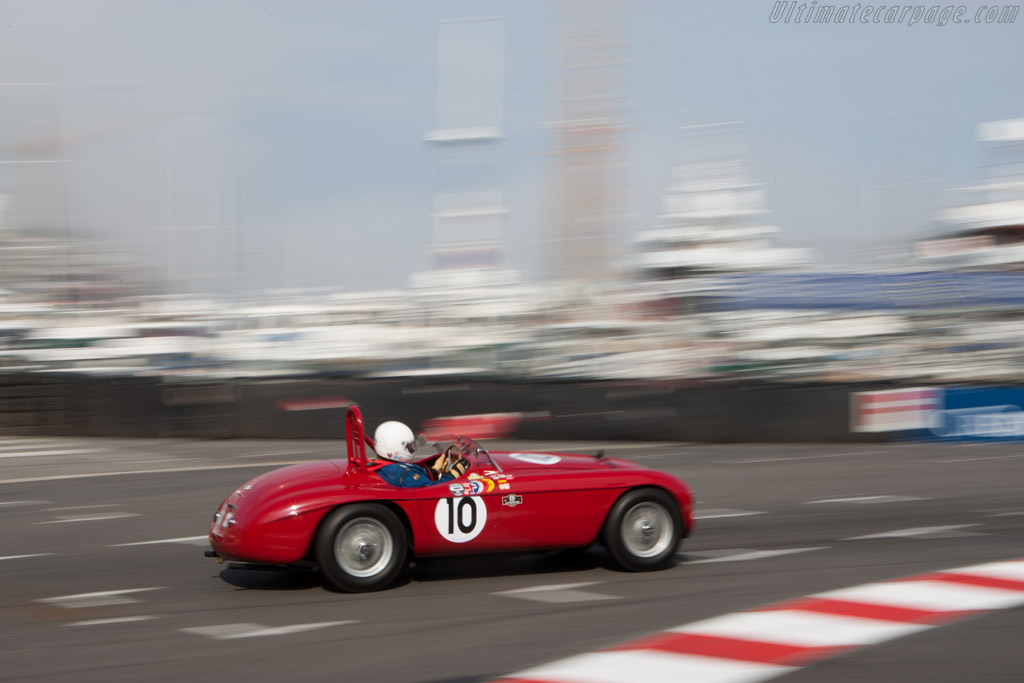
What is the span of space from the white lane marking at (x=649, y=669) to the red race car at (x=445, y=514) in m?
1.58

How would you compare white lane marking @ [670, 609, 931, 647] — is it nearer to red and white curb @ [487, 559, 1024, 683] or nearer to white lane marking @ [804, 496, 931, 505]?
red and white curb @ [487, 559, 1024, 683]

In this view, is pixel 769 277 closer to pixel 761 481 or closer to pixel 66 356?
pixel 761 481

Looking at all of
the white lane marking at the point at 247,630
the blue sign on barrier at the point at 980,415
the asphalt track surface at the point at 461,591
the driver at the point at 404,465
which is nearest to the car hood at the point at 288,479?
the driver at the point at 404,465

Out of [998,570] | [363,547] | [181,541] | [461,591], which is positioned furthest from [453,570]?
[998,570]

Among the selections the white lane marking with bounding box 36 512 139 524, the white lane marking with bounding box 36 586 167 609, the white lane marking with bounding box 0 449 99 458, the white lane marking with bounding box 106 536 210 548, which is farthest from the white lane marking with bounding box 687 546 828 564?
the white lane marking with bounding box 0 449 99 458

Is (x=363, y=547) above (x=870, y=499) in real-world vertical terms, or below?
above

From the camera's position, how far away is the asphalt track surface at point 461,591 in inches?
195

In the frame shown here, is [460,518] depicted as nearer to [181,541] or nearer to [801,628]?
[801,628]

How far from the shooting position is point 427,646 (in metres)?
5.23

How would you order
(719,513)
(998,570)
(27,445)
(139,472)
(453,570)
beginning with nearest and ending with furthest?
(998,570) → (453,570) → (719,513) → (139,472) → (27,445)

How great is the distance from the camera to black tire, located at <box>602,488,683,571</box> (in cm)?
672

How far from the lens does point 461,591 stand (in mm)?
6418

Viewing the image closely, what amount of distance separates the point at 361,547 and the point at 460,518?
1.99 ft

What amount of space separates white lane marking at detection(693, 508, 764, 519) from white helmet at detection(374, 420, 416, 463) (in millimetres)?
3479
